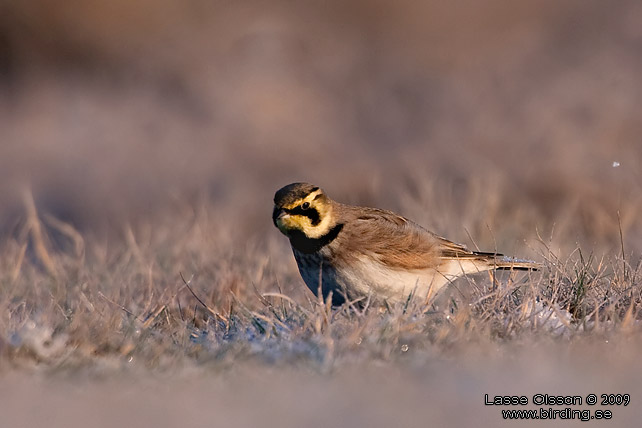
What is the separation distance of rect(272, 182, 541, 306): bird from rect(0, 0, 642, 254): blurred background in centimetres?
141

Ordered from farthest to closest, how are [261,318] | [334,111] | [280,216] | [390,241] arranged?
[334,111] → [390,241] → [280,216] → [261,318]

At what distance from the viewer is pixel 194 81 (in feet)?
47.2

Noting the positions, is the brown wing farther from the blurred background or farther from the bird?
the blurred background

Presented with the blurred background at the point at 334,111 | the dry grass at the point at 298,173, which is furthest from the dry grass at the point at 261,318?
the blurred background at the point at 334,111

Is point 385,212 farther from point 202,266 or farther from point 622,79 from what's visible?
point 622,79

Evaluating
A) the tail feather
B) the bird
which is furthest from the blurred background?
the bird

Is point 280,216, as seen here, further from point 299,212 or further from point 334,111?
point 334,111

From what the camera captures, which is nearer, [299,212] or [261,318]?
[261,318]

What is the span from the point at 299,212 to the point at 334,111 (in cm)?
791

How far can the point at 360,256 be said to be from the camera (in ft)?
17.8

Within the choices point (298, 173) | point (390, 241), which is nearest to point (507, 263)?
point (390, 241)

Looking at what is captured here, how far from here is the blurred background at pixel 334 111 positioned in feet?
31.0

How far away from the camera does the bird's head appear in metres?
5.37

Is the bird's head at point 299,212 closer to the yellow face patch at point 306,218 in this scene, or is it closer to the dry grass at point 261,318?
the yellow face patch at point 306,218
